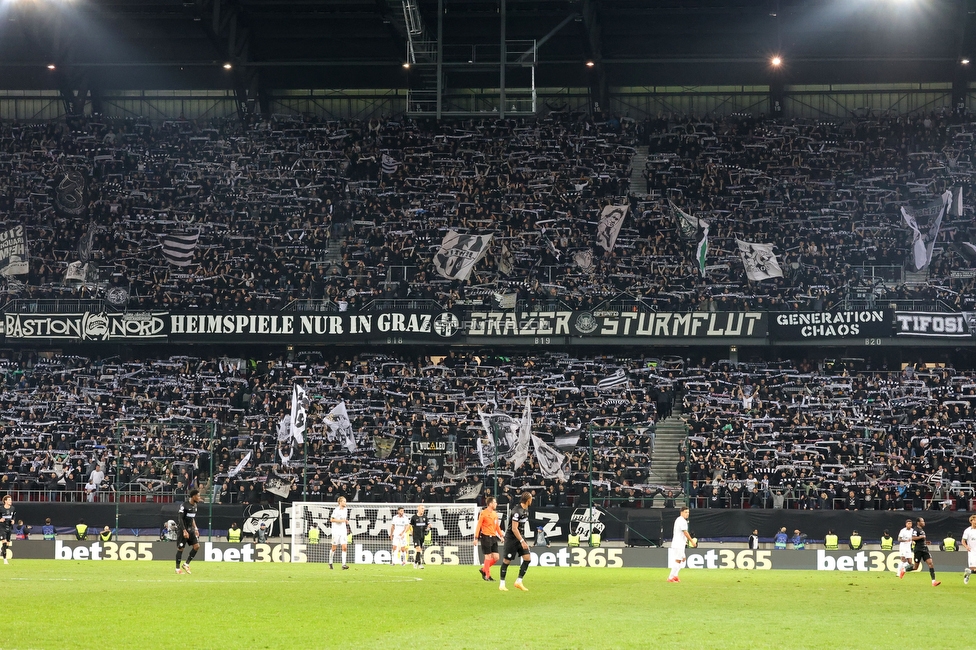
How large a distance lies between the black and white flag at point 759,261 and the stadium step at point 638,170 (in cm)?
628

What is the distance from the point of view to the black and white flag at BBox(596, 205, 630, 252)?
53500mm

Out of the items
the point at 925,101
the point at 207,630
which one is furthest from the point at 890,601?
the point at 925,101

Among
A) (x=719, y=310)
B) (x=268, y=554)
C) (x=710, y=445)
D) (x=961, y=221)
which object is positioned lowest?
(x=268, y=554)

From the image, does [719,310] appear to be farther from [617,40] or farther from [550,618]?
[550,618]

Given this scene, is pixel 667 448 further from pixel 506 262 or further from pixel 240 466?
pixel 240 466

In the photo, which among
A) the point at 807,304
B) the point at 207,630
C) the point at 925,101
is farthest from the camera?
the point at 925,101

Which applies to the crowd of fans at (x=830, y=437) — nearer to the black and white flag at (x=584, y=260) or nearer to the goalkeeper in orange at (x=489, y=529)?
the black and white flag at (x=584, y=260)

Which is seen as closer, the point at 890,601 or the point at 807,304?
the point at 890,601

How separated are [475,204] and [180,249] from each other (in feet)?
43.5

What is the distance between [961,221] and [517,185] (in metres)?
19.6

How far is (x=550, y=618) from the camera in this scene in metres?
19.2

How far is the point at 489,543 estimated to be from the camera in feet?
81.1

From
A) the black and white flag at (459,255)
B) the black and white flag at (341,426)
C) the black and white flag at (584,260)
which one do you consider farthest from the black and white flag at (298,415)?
the black and white flag at (584,260)

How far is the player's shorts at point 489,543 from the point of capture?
24.7 m
